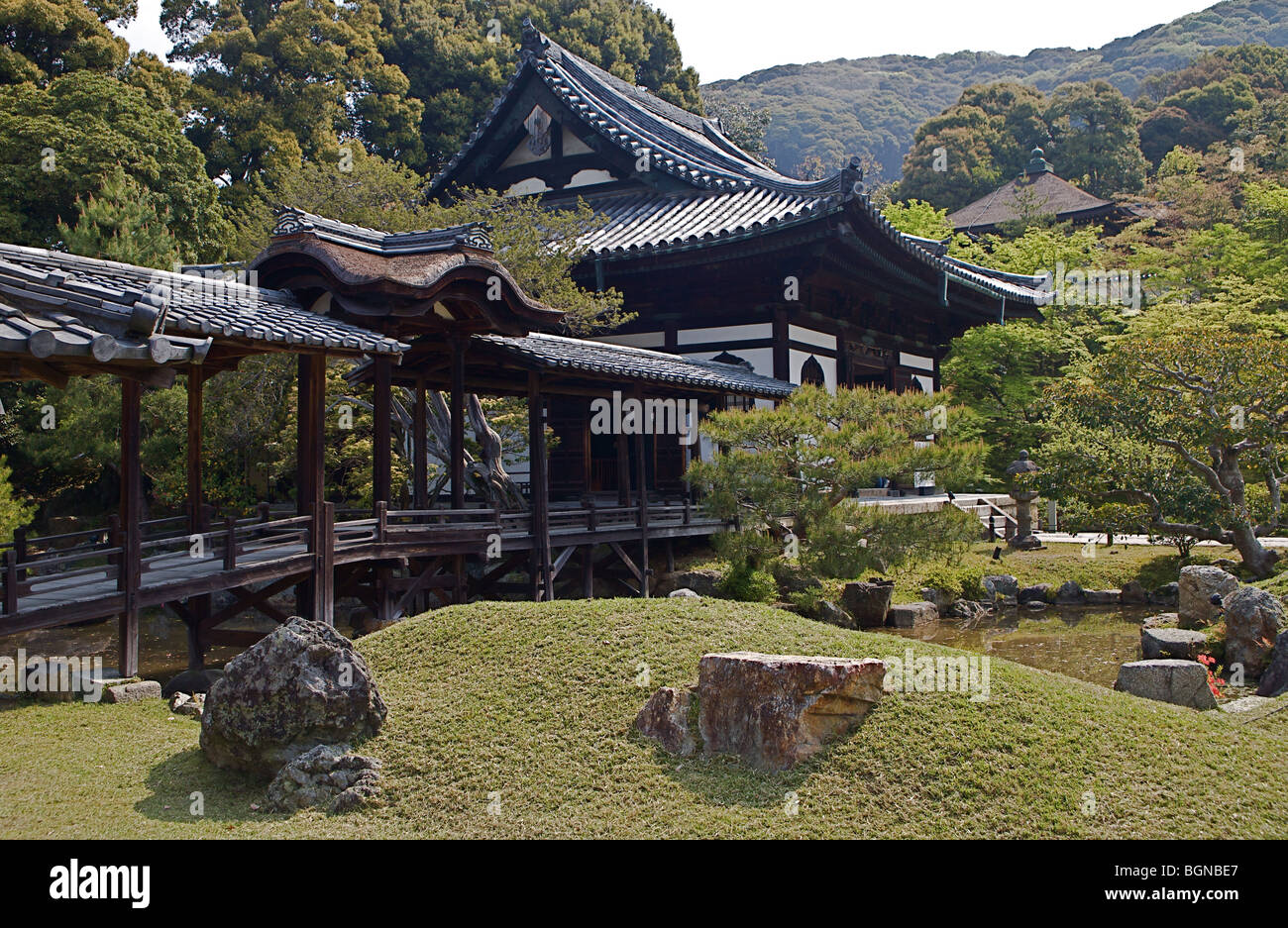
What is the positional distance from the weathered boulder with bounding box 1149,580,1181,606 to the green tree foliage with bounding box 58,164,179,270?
64.1ft

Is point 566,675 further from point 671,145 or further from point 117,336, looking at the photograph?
point 671,145

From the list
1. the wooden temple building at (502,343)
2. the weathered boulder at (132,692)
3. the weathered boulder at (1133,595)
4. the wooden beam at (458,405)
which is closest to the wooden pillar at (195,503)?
the wooden temple building at (502,343)

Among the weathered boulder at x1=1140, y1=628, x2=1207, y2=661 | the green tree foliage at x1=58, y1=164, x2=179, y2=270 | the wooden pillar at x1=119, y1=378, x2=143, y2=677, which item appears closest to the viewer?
the wooden pillar at x1=119, y1=378, x2=143, y2=677

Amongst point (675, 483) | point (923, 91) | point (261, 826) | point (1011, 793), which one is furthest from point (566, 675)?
point (923, 91)

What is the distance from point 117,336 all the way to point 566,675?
13.9 feet

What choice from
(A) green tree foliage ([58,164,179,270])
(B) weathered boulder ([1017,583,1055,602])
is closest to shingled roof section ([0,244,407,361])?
(A) green tree foliage ([58,164,179,270])

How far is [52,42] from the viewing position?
1017 inches

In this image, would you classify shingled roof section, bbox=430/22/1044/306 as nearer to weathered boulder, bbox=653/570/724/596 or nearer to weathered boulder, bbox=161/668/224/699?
weathered boulder, bbox=653/570/724/596

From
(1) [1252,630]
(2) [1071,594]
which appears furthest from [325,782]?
(2) [1071,594]

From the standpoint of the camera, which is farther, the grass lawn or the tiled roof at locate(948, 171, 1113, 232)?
the tiled roof at locate(948, 171, 1113, 232)

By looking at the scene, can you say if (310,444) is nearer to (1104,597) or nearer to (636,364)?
(636,364)

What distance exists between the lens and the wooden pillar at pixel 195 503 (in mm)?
12102

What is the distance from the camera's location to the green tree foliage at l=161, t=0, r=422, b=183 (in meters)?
30.7

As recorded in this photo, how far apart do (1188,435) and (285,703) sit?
15.7m
